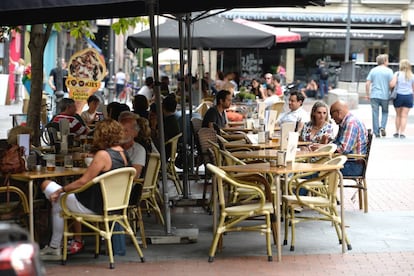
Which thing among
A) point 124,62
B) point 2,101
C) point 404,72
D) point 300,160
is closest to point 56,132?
point 300,160

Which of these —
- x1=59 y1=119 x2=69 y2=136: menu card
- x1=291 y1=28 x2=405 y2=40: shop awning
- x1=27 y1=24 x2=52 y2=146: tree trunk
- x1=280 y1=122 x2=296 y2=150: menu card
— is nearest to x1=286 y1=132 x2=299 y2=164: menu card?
x1=280 y1=122 x2=296 y2=150: menu card

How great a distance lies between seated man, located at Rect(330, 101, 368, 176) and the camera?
1130cm

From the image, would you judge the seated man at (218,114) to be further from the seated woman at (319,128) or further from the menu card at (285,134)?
the menu card at (285,134)

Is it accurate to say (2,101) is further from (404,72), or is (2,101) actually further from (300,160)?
(300,160)

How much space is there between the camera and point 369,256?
8977mm

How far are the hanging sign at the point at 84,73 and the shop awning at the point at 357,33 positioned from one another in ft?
84.5

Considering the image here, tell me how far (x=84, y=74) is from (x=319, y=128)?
8.64 m

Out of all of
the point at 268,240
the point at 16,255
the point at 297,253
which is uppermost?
the point at 16,255

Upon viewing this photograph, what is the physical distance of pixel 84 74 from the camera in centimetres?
1950

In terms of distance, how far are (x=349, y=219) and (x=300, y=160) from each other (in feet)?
3.32

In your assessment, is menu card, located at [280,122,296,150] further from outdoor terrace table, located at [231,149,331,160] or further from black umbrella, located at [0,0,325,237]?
black umbrella, located at [0,0,325,237]

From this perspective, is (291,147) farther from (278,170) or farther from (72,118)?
(72,118)

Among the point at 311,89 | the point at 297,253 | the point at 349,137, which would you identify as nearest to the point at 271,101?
the point at 349,137

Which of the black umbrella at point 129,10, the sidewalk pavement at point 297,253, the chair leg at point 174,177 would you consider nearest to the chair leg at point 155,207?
the sidewalk pavement at point 297,253
